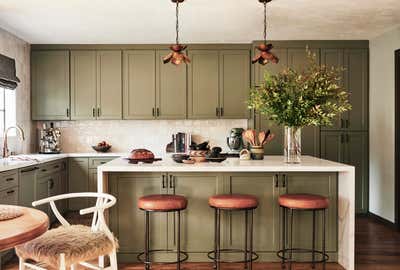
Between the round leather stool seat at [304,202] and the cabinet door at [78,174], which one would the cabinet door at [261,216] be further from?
the cabinet door at [78,174]

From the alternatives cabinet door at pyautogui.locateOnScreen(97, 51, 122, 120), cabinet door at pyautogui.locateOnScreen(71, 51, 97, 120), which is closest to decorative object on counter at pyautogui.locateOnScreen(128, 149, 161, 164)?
cabinet door at pyautogui.locateOnScreen(97, 51, 122, 120)

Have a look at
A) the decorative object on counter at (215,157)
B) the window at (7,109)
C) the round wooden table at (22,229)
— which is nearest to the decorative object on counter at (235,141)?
the decorative object on counter at (215,157)

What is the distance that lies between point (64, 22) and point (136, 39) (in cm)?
119

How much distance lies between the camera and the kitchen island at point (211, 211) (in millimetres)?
3760

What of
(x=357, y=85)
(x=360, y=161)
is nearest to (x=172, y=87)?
(x=357, y=85)

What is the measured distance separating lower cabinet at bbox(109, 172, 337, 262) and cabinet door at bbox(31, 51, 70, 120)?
2761 mm

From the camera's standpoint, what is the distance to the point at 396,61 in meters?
5.08

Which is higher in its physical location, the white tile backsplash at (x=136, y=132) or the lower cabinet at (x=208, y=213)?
the white tile backsplash at (x=136, y=132)

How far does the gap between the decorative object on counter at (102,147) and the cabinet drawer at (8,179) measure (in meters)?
2.06

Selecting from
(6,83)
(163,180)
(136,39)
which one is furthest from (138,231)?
(136,39)

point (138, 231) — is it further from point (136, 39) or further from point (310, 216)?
point (136, 39)

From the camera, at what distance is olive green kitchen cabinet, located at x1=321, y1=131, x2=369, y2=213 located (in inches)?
230

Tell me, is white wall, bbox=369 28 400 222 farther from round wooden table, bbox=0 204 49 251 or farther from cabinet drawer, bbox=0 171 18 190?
round wooden table, bbox=0 204 49 251

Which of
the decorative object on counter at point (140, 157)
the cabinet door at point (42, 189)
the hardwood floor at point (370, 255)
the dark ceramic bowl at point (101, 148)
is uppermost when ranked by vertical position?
the decorative object on counter at point (140, 157)
